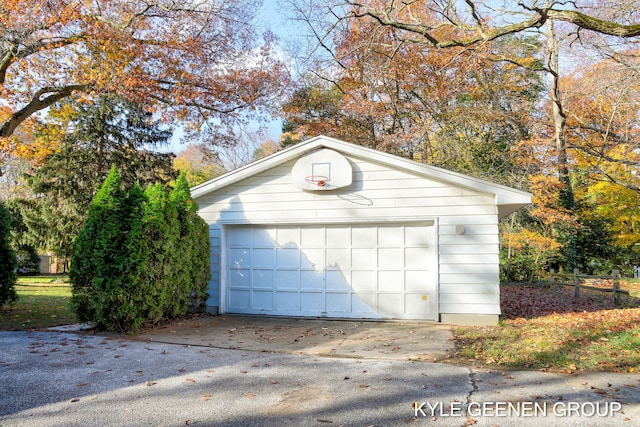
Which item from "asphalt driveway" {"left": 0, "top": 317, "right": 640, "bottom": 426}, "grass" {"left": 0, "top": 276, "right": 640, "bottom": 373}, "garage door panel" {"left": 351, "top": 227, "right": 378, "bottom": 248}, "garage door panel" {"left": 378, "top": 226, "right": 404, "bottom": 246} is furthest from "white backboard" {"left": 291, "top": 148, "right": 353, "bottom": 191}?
"grass" {"left": 0, "top": 276, "right": 640, "bottom": 373}

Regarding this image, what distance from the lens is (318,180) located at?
885 cm

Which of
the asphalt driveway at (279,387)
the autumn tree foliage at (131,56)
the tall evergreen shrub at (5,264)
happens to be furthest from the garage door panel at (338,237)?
the autumn tree foliage at (131,56)

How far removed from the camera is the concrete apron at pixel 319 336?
6.12m

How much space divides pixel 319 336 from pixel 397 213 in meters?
2.82

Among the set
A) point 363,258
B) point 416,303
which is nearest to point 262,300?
point 363,258

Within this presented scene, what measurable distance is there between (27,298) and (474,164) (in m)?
14.8

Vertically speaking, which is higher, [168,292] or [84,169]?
[84,169]

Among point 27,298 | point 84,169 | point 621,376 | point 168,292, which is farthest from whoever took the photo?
point 84,169

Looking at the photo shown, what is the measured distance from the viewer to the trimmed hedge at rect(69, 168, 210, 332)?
23.6 ft

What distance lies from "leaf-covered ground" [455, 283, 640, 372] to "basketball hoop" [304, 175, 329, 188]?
144 inches

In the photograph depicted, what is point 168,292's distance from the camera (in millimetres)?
8039

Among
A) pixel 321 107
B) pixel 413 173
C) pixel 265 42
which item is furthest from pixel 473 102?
pixel 413 173

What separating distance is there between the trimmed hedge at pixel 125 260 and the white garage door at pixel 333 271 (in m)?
1.72

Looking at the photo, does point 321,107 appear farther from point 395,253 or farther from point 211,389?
point 211,389
